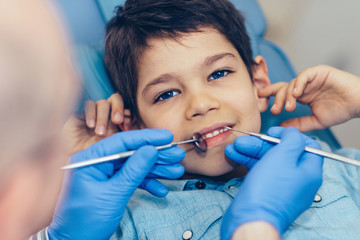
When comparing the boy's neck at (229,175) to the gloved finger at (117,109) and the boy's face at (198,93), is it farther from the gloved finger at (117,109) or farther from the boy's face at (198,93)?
the gloved finger at (117,109)

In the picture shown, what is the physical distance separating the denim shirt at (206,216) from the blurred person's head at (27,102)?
0.36 metres

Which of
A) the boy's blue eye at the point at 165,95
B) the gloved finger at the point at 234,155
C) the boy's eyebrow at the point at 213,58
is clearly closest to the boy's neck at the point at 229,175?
the gloved finger at the point at 234,155

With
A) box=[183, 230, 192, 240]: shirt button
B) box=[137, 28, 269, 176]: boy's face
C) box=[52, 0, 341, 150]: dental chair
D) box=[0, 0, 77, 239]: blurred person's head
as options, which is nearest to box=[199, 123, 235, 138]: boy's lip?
box=[137, 28, 269, 176]: boy's face

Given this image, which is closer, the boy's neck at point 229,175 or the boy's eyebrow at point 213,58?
the boy's eyebrow at point 213,58

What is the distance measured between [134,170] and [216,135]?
0.32m

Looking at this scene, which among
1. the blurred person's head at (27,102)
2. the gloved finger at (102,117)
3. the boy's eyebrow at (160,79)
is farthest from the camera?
the gloved finger at (102,117)

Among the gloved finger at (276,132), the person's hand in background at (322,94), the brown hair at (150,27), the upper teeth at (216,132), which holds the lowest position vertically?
the person's hand in background at (322,94)

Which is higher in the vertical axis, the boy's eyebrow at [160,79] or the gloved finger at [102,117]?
the boy's eyebrow at [160,79]

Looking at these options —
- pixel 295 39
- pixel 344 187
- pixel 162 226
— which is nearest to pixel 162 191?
pixel 162 226

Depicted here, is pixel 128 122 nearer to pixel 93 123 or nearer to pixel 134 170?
pixel 93 123

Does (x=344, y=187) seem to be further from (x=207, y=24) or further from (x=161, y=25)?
(x=161, y=25)

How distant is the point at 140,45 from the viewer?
104 centimetres

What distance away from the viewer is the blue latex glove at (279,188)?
651mm

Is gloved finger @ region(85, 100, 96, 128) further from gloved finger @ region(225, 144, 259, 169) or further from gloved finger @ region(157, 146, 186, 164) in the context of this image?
gloved finger @ region(225, 144, 259, 169)
